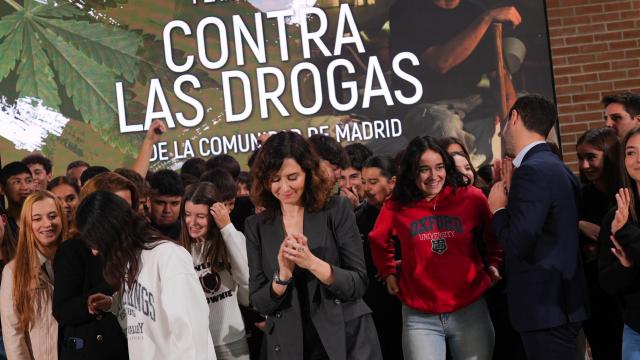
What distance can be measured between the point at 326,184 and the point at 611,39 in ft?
15.4

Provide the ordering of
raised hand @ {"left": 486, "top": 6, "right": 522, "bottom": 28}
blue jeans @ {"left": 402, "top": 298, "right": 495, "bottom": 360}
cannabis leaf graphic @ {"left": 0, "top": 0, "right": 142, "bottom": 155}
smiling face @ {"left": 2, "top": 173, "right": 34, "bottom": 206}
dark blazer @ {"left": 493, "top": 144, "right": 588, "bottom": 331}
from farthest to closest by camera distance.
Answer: cannabis leaf graphic @ {"left": 0, "top": 0, "right": 142, "bottom": 155} < raised hand @ {"left": 486, "top": 6, "right": 522, "bottom": 28} < smiling face @ {"left": 2, "top": 173, "right": 34, "bottom": 206} < blue jeans @ {"left": 402, "top": 298, "right": 495, "bottom": 360} < dark blazer @ {"left": 493, "top": 144, "right": 588, "bottom": 331}

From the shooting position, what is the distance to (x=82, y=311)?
355 cm

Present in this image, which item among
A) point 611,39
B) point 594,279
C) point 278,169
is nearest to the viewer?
point 278,169

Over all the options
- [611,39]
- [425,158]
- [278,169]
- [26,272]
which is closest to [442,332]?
[425,158]

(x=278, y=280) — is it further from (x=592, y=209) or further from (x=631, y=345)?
(x=592, y=209)

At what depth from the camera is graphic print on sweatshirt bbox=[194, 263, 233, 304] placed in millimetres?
3951

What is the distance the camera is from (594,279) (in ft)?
14.0

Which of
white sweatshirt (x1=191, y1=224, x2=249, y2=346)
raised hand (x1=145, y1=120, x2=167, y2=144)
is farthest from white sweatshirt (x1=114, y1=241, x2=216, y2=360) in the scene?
raised hand (x1=145, y1=120, x2=167, y2=144)

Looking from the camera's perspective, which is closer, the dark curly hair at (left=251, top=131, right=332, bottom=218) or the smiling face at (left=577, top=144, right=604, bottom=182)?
the dark curly hair at (left=251, top=131, right=332, bottom=218)

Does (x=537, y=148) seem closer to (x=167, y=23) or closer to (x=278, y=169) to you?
(x=278, y=169)

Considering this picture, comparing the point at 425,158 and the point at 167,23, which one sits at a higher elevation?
the point at 167,23

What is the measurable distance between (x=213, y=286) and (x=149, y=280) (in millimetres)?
899

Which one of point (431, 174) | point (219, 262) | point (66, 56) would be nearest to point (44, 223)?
point (219, 262)

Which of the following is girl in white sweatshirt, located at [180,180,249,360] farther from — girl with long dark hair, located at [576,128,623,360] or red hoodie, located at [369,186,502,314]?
girl with long dark hair, located at [576,128,623,360]
